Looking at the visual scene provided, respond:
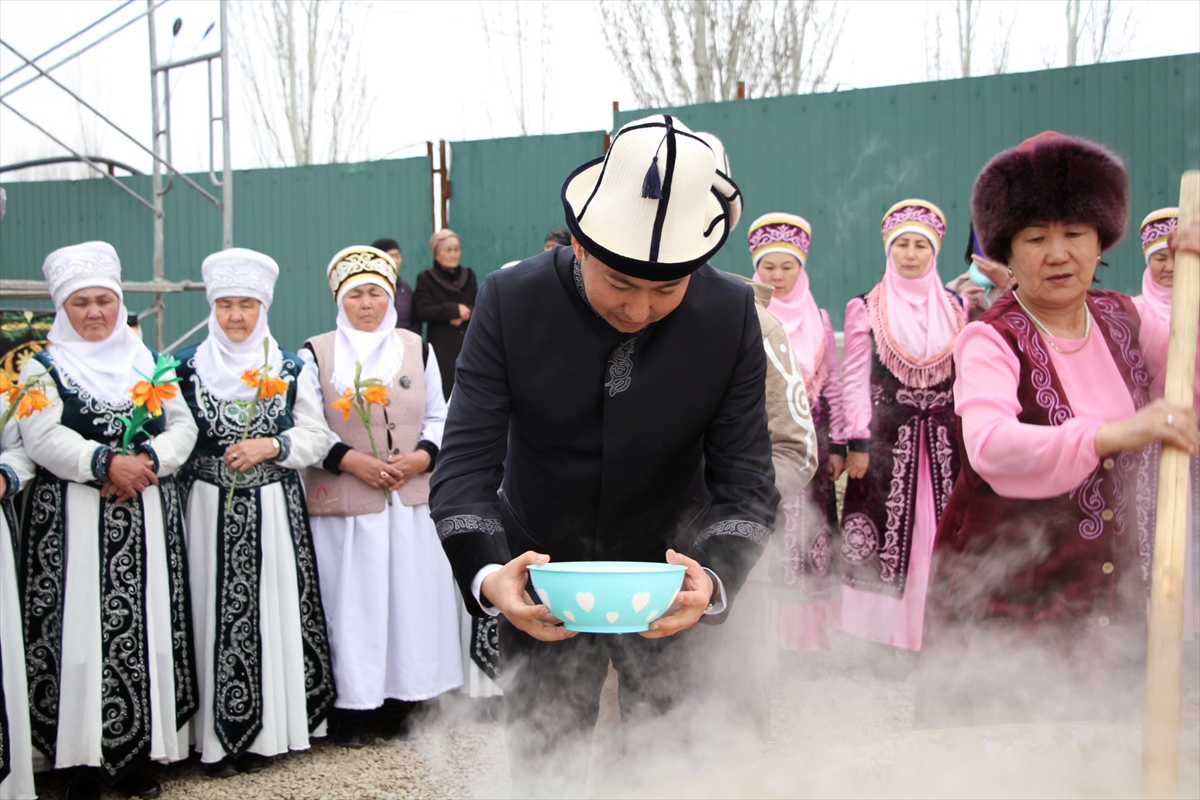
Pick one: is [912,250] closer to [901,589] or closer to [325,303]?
[901,589]

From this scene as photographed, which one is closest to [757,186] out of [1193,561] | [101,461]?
[1193,561]

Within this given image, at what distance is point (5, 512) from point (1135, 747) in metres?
3.49

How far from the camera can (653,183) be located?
64.8 inches

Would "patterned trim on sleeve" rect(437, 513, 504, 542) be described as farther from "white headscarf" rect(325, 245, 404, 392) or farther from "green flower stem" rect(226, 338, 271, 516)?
"white headscarf" rect(325, 245, 404, 392)

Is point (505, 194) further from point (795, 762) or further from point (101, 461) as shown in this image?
point (795, 762)

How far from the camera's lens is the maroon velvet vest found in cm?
240

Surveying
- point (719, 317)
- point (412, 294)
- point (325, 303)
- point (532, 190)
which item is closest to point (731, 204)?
point (719, 317)

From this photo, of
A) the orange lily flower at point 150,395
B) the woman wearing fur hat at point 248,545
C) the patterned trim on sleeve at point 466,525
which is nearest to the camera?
the patterned trim on sleeve at point 466,525

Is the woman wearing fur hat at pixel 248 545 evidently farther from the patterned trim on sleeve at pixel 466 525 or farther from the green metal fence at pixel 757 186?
the green metal fence at pixel 757 186

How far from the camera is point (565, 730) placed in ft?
7.84

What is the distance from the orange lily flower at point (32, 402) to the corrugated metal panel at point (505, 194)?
6836 mm

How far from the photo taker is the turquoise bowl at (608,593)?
1.67m

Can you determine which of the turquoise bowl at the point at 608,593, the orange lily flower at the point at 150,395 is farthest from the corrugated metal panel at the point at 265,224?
the turquoise bowl at the point at 608,593

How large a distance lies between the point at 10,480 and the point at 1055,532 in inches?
129
